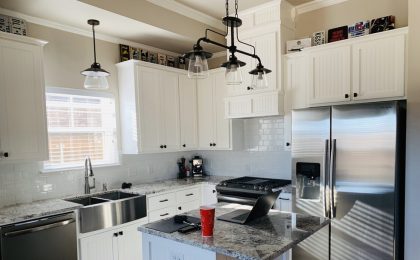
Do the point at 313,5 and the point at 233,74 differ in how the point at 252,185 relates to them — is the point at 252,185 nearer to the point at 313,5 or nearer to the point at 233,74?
the point at 233,74

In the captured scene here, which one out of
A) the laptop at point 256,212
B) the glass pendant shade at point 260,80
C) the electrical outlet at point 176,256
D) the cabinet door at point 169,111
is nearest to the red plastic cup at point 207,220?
the electrical outlet at point 176,256

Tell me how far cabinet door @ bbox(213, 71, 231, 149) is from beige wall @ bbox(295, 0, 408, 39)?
114 cm

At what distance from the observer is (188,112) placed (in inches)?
169

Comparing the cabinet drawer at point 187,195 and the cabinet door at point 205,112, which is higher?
the cabinet door at point 205,112

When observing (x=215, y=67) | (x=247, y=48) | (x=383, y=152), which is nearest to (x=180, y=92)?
(x=215, y=67)

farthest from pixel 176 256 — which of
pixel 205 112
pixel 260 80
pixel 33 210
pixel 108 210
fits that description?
pixel 205 112

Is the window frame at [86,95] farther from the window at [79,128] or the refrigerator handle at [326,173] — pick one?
the refrigerator handle at [326,173]

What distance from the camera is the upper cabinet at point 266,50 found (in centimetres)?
342

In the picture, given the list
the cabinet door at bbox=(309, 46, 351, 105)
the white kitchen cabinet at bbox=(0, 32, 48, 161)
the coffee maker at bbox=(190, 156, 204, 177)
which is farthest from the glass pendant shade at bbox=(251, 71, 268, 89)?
the coffee maker at bbox=(190, 156, 204, 177)

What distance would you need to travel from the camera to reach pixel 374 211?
2418mm

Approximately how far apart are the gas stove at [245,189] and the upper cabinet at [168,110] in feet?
2.17

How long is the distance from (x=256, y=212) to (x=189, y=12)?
2.58m

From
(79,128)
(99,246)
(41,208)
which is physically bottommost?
(99,246)

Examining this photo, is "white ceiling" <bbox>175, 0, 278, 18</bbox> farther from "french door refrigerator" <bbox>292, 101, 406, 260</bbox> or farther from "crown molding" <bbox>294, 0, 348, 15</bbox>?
"french door refrigerator" <bbox>292, 101, 406, 260</bbox>
